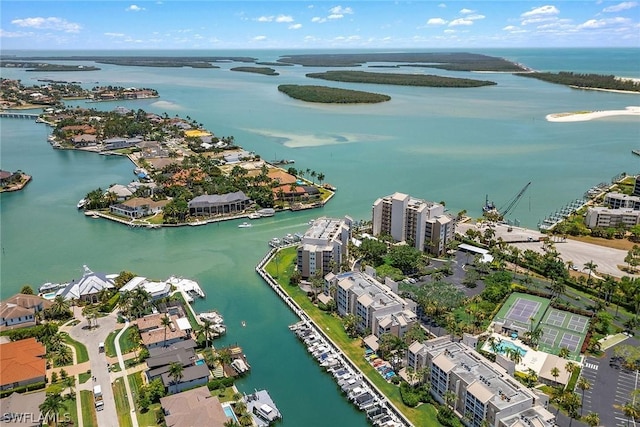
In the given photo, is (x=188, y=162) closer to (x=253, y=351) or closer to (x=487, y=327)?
(x=253, y=351)

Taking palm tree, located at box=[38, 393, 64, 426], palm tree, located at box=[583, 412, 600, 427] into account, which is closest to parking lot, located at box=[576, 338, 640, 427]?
palm tree, located at box=[583, 412, 600, 427]

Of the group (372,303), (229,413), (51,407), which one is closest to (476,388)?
(372,303)

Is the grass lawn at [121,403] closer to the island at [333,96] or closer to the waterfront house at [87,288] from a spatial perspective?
the waterfront house at [87,288]

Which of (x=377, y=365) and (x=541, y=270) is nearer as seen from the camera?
(x=377, y=365)

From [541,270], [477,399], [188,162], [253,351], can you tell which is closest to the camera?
[477,399]

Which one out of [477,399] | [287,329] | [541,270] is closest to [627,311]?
[541,270]

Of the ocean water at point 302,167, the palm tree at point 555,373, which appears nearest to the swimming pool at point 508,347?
the palm tree at point 555,373

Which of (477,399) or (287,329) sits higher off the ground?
(477,399)
